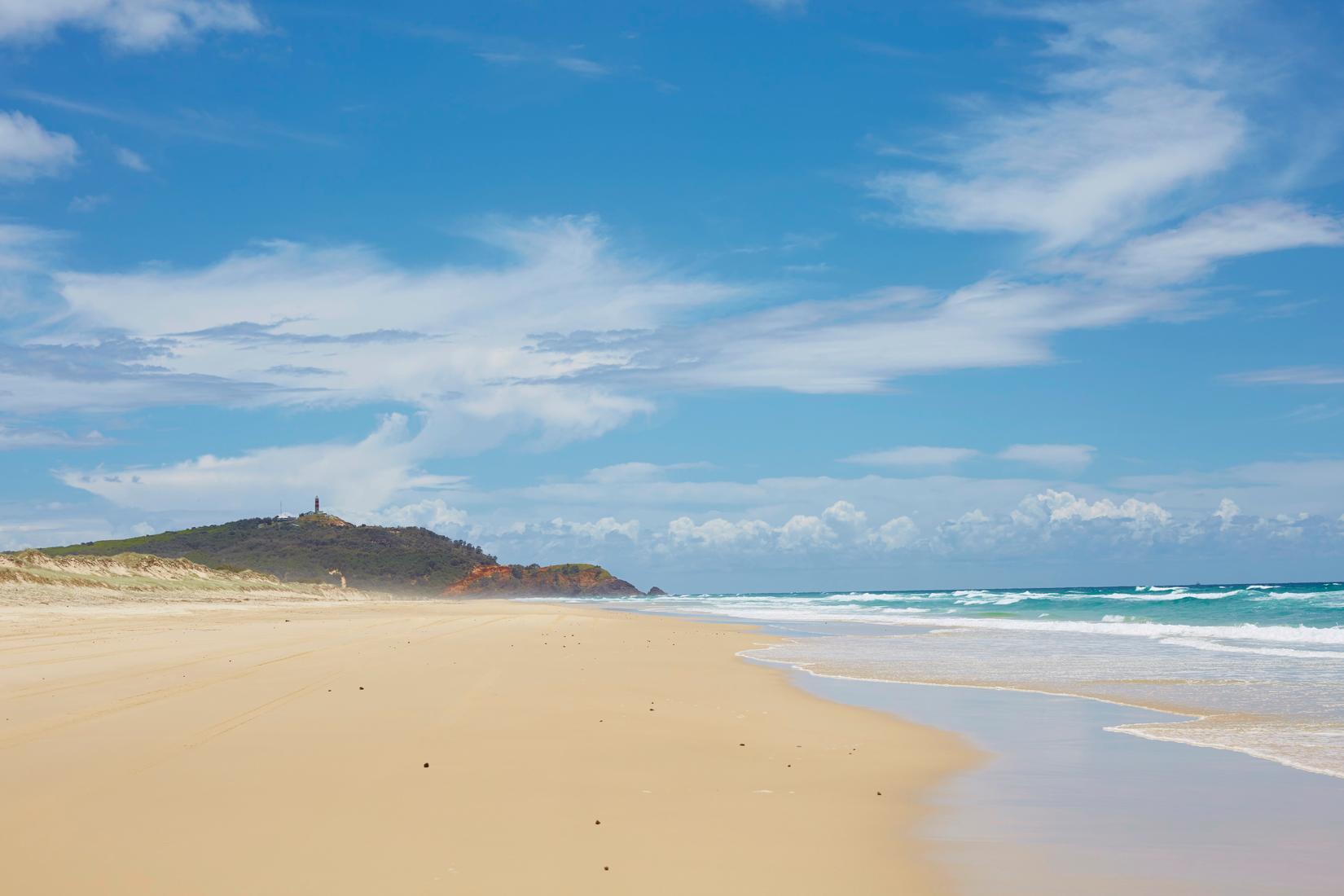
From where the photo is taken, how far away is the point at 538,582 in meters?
168

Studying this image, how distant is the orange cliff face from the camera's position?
14484 centimetres

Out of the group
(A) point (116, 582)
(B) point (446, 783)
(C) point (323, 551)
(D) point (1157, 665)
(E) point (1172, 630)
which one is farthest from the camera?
(C) point (323, 551)

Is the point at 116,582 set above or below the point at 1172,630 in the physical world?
above

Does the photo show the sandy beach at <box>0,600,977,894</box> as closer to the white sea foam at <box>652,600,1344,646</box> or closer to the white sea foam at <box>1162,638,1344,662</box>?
the white sea foam at <box>1162,638,1344,662</box>

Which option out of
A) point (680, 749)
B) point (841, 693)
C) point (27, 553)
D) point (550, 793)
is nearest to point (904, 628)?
point (841, 693)

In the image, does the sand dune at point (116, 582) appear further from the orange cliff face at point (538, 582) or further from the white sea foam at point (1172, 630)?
the orange cliff face at point (538, 582)

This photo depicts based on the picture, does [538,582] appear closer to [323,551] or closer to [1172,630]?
[323,551]

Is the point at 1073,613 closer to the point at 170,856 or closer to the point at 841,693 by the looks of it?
the point at 841,693

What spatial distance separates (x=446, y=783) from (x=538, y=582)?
163146 mm

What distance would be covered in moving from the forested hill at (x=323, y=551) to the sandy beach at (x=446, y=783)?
117m

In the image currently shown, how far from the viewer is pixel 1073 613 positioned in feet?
160

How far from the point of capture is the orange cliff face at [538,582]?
144837 millimetres

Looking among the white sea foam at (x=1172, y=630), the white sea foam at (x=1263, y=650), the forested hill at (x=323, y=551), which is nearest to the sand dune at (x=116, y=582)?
the white sea foam at (x=1172, y=630)

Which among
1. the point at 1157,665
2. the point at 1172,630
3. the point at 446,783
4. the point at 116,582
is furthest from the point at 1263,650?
the point at 116,582
